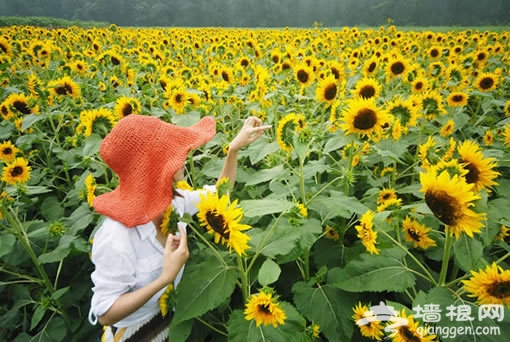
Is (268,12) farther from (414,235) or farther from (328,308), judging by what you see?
(328,308)

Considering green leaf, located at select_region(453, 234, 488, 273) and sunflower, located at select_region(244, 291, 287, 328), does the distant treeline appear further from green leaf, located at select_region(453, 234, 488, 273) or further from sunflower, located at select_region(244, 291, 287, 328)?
sunflower, located at select_region(244, 291, 287, 328)

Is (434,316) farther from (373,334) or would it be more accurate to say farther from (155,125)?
(155,125)

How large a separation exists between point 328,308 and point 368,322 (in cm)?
21

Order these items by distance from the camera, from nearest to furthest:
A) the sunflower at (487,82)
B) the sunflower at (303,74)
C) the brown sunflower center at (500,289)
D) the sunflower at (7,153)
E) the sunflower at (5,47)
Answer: the brown sunflower center at (500,289), the sunflower at (7,153), the sunflower at (303,74), the sunflower at (487,82), the sunflower at (5,47)

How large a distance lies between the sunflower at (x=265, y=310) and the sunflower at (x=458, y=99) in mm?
3249

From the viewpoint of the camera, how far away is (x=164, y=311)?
157cm

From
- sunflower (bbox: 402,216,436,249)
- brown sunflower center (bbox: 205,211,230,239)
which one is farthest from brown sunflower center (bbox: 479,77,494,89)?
brown sunflower center (bbox: 205,211,230,239)

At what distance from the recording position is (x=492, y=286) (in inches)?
49.1

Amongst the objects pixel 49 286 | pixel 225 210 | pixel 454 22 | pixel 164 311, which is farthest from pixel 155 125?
pixel 454 22

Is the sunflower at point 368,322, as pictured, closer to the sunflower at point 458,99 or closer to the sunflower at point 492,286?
the sunflower at point 492,286

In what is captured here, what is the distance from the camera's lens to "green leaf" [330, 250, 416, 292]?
153cm

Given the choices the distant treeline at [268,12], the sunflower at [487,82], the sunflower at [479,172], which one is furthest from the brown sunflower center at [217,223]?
the distant treeline at [268,12]

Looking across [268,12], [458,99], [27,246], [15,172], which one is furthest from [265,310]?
[268,12]

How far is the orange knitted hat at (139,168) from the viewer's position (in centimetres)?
151
